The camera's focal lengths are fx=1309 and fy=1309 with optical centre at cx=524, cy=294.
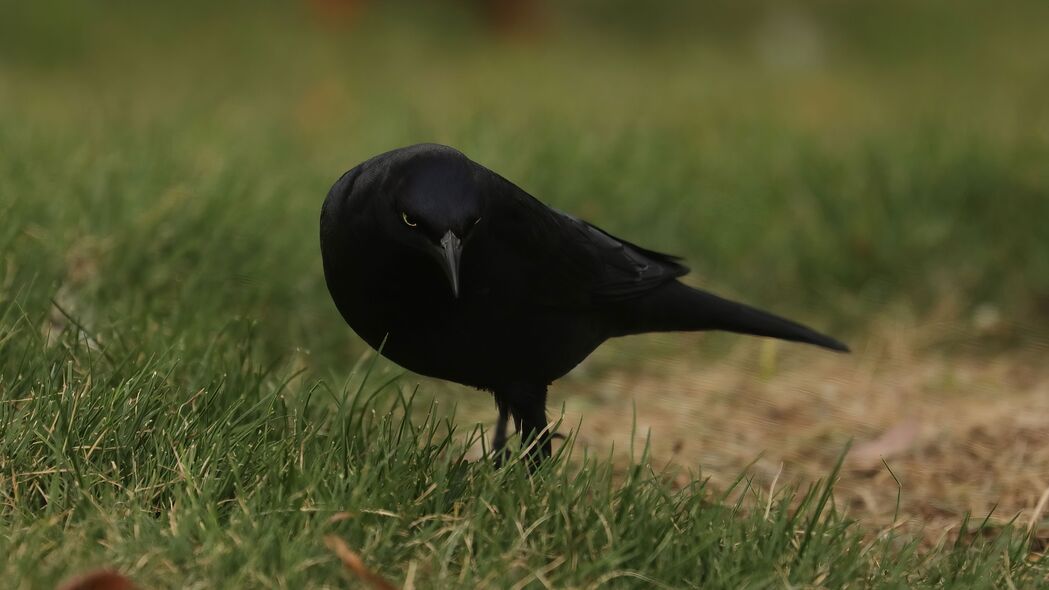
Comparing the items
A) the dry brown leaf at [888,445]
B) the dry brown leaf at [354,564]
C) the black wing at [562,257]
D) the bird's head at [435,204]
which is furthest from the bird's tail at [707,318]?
the dry brown leaf at [354,564]

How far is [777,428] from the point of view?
4254 millimetres

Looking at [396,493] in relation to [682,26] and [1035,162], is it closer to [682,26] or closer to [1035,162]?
[1035,162]

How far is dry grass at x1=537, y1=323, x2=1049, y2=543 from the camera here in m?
3.50

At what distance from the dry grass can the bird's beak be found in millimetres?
851

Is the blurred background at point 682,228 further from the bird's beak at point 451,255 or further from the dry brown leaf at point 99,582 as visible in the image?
the dry brown leaf at point 99,582

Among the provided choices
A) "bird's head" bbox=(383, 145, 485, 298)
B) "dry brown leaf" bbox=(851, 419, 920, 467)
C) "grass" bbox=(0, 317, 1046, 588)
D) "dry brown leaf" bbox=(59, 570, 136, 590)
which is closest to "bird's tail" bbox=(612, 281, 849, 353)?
"dry brown leaf" bbox=(851, 419, 920, 467)


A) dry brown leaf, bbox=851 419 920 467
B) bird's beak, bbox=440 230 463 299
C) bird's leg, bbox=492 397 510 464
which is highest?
bird's beak, bbox=440 230 463 299

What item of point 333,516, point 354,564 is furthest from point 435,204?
point 354,564

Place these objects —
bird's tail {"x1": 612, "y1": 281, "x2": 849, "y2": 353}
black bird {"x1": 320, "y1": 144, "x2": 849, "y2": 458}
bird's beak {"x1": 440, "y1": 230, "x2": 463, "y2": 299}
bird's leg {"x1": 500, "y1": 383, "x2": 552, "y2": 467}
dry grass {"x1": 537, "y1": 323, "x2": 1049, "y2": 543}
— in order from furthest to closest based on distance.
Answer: bird's tail {"x1": 612, "y1": 281, "x2": 849, "y2": 353}, dry grass {"x1": 537, "y1": 323, "x2": 1049, "y2": 543}, bird's leg {"x1": 500, "y1": 383, "x2": 552, "y2": 467}, black bird {"x1": 320, "y1": 144, "x2": 849, "y2": 458}, bird's beak {"x1": 440, "y1": 230, "x2": 463, "y2": 299}

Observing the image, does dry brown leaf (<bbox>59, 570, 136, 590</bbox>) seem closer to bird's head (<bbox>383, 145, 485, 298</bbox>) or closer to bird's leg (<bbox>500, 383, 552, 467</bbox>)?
bird's head (<bbox>383, 145, 485, 298</bbox>)

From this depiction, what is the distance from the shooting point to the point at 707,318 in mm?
3746

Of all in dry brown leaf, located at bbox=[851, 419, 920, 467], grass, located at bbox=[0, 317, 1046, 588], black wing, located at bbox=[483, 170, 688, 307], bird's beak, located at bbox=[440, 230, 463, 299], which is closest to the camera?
grass, located at bbox=[0, 317, 1046, 588]

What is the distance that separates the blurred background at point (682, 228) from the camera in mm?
3871

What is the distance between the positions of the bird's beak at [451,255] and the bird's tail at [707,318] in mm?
1150
